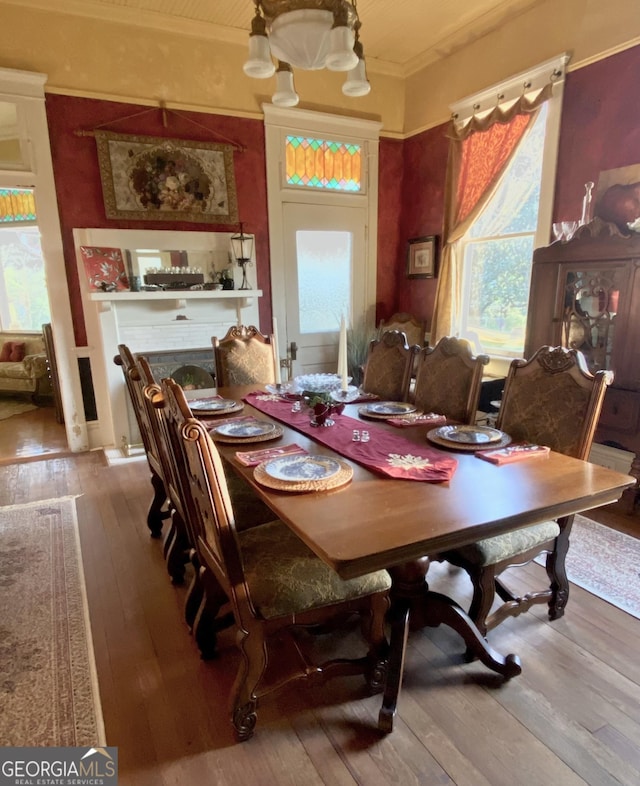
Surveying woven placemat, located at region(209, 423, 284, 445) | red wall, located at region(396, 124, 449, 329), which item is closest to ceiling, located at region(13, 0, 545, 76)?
red wall, located at region(396, 124, 449, 329)

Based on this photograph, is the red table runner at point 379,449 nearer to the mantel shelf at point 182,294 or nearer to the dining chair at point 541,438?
the dining chair at point 541,438

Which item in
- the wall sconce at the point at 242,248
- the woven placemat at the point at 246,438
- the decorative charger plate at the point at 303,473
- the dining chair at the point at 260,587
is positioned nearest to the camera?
the dining chair at the point at 260,587

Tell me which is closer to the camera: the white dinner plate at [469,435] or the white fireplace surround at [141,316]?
the white dinner plate at [469,435]

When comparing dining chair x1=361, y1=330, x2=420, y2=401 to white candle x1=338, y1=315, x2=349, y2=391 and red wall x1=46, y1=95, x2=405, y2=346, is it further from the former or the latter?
red wall x1=46, y1=95, x2=405, y2=346

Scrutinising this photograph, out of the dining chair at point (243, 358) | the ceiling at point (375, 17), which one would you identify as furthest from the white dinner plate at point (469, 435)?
the ceiling at point (375, 17)

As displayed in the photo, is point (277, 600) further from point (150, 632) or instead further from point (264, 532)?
point (150, 632)

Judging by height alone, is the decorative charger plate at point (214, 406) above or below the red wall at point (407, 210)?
below

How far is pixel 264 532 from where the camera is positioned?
169 centimetres

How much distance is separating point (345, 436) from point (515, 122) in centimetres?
303

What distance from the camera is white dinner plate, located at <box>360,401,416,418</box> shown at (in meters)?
2.26

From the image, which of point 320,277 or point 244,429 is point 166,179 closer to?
point 320,277

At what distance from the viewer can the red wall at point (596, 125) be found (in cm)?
287

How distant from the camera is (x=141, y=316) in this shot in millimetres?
3979

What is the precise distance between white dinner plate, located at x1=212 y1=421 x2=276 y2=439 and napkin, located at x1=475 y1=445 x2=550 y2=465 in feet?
2.83
